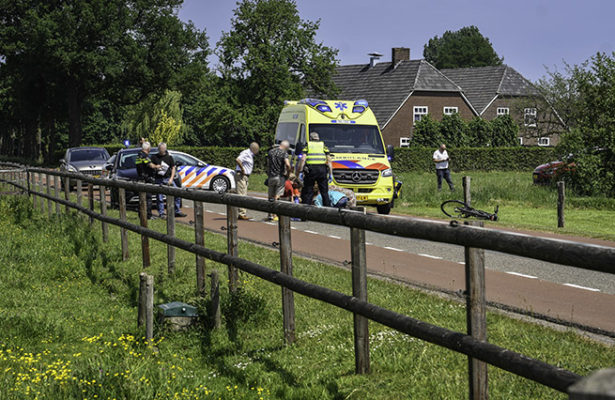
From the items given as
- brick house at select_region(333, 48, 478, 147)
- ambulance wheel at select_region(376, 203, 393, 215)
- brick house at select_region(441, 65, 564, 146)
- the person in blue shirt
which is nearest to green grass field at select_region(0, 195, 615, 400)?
the person in blue shirt

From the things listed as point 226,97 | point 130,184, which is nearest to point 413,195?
point 130,184

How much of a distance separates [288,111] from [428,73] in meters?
49.9

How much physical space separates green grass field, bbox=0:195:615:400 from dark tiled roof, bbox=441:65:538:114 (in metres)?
67.9

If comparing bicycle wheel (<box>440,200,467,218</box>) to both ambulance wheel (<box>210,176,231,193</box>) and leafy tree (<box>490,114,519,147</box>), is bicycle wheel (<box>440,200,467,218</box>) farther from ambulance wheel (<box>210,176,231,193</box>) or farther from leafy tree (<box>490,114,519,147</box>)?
leafy tree (<box>490,114,519,147</box>)

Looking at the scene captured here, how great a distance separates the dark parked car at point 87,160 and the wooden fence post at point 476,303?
96.8ft

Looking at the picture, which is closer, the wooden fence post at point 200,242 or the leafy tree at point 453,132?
the wooden fence post at point 200,242

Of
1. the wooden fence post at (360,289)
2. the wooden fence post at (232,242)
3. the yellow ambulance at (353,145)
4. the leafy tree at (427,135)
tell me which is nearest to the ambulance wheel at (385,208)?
the yellow ambulance at (353,145)

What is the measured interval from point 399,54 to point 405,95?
20.5 ft

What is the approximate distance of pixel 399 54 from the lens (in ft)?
238

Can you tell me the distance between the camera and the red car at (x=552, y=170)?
25.9 metres

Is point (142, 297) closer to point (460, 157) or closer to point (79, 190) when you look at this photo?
point (79, 190)

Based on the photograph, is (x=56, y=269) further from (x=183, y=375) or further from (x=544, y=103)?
(x=544, y=103)

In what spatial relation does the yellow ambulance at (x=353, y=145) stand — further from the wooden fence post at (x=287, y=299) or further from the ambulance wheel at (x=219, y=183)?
the wooden fence post at (x=287, y=299)

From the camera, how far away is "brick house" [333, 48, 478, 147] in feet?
224
